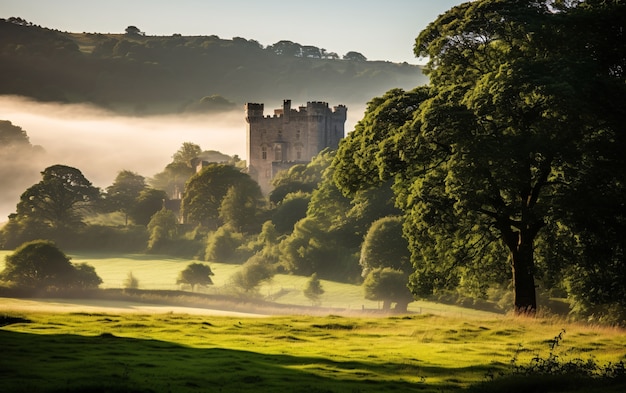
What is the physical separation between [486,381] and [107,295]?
8067cm

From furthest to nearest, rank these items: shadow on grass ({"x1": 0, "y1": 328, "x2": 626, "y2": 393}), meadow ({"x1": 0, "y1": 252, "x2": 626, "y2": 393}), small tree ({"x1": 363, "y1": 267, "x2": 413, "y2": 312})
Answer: small tree ({"x1": 363, "y1": 267, "x2": 413, "y2": 312}), meadow ({"x1": 0, "y1": 252, "x2": 626, "y2": 393}), shadow on grass ({"x1": 0, "y1": 328, "x2": 626, "y2": 393})

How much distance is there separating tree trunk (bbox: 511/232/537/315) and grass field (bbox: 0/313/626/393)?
217cm

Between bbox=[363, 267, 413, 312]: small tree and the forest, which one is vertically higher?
the forest

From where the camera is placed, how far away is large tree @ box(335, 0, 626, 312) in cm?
3638

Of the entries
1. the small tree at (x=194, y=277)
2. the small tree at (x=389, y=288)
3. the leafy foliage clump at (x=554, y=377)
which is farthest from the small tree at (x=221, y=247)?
the leafy foliage clump at (x=554, y=377)

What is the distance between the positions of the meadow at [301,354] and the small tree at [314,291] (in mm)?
57979

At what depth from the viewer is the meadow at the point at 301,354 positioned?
24.0m

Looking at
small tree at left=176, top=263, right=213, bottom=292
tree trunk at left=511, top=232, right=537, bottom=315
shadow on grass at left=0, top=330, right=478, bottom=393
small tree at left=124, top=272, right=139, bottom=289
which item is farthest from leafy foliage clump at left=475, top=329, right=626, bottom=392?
small tree at left=176, top=263, right=213, bottom=292

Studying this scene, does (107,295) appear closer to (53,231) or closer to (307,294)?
(307,294)

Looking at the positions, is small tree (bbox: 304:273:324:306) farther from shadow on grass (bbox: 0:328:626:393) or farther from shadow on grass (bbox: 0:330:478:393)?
shadow on grass (bbox: 0:328:626:393)

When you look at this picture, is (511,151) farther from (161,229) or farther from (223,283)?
(161,229)

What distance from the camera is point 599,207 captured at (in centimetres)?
3609

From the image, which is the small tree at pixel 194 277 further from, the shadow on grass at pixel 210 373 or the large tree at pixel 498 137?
the shadow on grass at pixel 210 373

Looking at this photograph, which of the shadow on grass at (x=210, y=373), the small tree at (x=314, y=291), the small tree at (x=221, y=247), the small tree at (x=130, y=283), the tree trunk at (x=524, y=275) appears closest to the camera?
the shadow on grass at (x=210, y=373)
